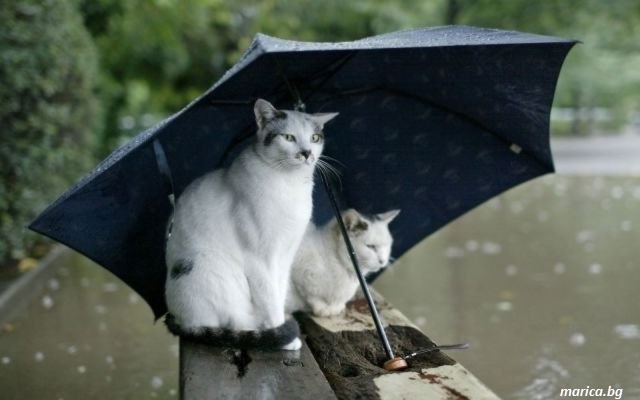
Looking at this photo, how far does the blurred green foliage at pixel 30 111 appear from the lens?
679 centimetres

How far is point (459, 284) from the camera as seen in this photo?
664 centimetres

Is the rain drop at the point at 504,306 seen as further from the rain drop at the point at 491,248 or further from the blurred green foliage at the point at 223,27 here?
the blurred green foliage at the point at 223,27

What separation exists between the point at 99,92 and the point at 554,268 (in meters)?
8.80

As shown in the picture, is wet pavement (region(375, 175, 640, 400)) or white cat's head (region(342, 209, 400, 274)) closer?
white cat's head (region(342, 209, 400, 274))

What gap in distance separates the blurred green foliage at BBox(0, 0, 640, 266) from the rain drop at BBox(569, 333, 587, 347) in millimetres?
4814

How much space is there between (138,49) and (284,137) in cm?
1412

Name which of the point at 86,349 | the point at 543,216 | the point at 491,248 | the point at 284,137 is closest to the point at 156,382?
the point at 86,349

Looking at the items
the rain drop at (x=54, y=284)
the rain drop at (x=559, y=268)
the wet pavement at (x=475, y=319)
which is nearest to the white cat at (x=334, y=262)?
the wet pavement at (x=475, y=319)

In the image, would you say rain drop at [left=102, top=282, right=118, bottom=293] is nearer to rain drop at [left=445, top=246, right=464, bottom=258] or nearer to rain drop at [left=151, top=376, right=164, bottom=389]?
rain drop at [left=151, top=376, right=164, bottom=389]

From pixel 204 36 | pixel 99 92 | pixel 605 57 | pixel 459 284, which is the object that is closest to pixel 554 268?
pixel 459 284

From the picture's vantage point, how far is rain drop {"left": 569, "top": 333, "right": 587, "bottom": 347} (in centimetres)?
486

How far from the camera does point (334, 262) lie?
3443 mm

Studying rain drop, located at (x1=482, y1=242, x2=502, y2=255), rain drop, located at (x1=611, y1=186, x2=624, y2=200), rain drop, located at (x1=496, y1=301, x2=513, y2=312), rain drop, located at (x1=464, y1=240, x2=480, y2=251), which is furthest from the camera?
rain drop, located at (x1=611, y1=186, x2=624, y2=200)

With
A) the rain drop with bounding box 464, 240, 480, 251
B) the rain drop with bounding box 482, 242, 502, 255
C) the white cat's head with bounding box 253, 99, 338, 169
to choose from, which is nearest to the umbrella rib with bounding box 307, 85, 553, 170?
the white cat's head with bounding box 253, 99, 338, 169
